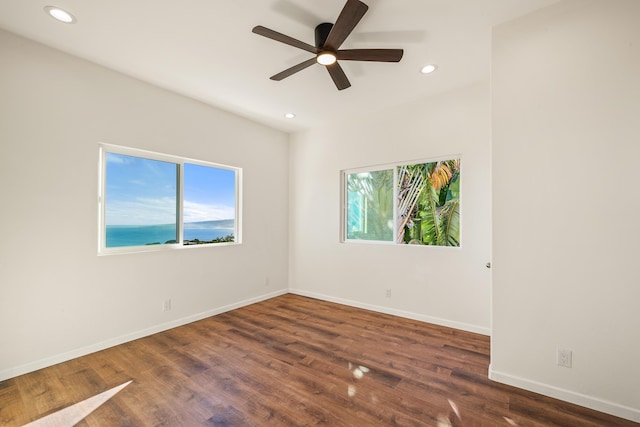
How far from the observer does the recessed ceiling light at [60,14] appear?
77.2 inches

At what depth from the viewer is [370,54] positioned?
2078 mm

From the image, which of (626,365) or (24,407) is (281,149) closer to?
(24,407)

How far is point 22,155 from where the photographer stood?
2.25 m

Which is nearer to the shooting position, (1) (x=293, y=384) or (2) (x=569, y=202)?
(2) (x=569, y=202)

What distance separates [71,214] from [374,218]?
3.47m

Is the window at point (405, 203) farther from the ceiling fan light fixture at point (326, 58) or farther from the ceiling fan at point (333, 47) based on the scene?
the ceiling fan light fixture at point (326, 58)

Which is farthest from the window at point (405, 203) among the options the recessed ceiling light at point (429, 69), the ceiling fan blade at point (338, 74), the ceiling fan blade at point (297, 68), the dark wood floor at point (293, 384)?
the ceiling fan blade at point (297, 68)

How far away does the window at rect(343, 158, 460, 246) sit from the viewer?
3348 millimetres

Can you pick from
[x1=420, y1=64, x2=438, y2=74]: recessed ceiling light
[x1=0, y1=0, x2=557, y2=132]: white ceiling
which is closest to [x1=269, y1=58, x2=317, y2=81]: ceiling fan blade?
[x1=0, y1=0, x2=557, y2=132]: white ceiling

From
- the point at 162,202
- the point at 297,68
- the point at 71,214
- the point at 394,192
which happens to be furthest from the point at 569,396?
the point at 71,214

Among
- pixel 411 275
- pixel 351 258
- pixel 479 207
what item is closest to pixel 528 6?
pixel 479 207

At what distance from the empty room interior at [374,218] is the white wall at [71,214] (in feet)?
0.06

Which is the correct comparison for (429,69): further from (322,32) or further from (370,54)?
(322,32)

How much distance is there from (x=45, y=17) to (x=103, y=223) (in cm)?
175
